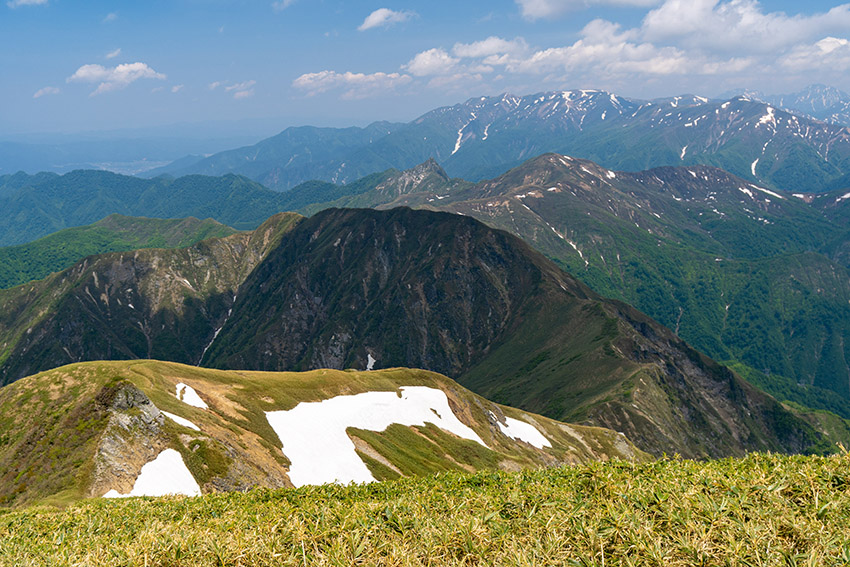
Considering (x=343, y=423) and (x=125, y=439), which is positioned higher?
(x=125, y=439)

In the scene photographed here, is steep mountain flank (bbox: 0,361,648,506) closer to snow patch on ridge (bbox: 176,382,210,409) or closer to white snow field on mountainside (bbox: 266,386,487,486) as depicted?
snow patch on ridge (bbox: 176,382,210,409)

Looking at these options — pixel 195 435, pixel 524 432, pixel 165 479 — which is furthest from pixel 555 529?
pixel 524 432

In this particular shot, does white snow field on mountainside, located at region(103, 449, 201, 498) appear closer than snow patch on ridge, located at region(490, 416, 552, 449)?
Yes

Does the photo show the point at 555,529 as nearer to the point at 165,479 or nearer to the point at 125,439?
the point at 165,479

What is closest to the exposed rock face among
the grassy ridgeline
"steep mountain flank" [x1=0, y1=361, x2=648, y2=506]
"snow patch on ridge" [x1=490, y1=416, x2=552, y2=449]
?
"steep mountain flank" [x1=0, y1=361, x2=648, y2=506]

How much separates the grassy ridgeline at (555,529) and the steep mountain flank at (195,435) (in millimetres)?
28027

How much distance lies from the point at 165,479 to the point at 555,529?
58676mm

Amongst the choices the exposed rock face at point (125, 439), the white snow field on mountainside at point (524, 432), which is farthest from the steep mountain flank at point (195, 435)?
the white snow field on mountainside at point (524, 432)

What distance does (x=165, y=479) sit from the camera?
196 ft

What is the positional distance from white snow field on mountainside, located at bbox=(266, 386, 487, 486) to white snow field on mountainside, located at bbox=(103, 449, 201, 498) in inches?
647

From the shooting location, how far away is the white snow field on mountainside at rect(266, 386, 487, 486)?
7781 cm

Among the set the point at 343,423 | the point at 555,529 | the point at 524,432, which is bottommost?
the point at 524,432

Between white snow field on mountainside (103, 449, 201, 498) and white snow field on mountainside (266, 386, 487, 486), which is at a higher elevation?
white snow field on mountainside (103, 449, 201, 498)

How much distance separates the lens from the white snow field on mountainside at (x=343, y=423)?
7781cm
